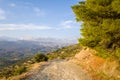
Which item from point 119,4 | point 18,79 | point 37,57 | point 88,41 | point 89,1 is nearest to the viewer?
point 119,4

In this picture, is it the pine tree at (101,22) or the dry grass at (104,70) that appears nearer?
the pine tree at (101,22)

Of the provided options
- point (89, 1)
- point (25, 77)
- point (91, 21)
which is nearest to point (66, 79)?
point (25, 77)

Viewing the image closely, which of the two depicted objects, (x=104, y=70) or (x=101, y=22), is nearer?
(x=101, y=22)

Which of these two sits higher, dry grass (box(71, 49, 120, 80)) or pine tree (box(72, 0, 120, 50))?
pine tree (box(72, 0, 120, 50))

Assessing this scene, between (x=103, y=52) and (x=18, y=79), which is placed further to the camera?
(x=103, y=52)

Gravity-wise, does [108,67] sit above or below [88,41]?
below

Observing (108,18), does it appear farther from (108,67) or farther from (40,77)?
(40,77)

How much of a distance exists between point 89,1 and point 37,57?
24598mm

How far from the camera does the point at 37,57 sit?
4331 cm

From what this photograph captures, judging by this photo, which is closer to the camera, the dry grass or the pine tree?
the pine tree

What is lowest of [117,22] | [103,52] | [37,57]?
[37,57]

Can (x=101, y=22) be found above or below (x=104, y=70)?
above

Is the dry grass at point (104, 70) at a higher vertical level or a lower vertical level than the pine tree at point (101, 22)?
lower

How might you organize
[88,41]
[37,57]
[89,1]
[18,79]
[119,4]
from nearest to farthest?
1. [119,4]
2. [18,79]
3. [89,1]
4. [88,41]
5. [37,57]
